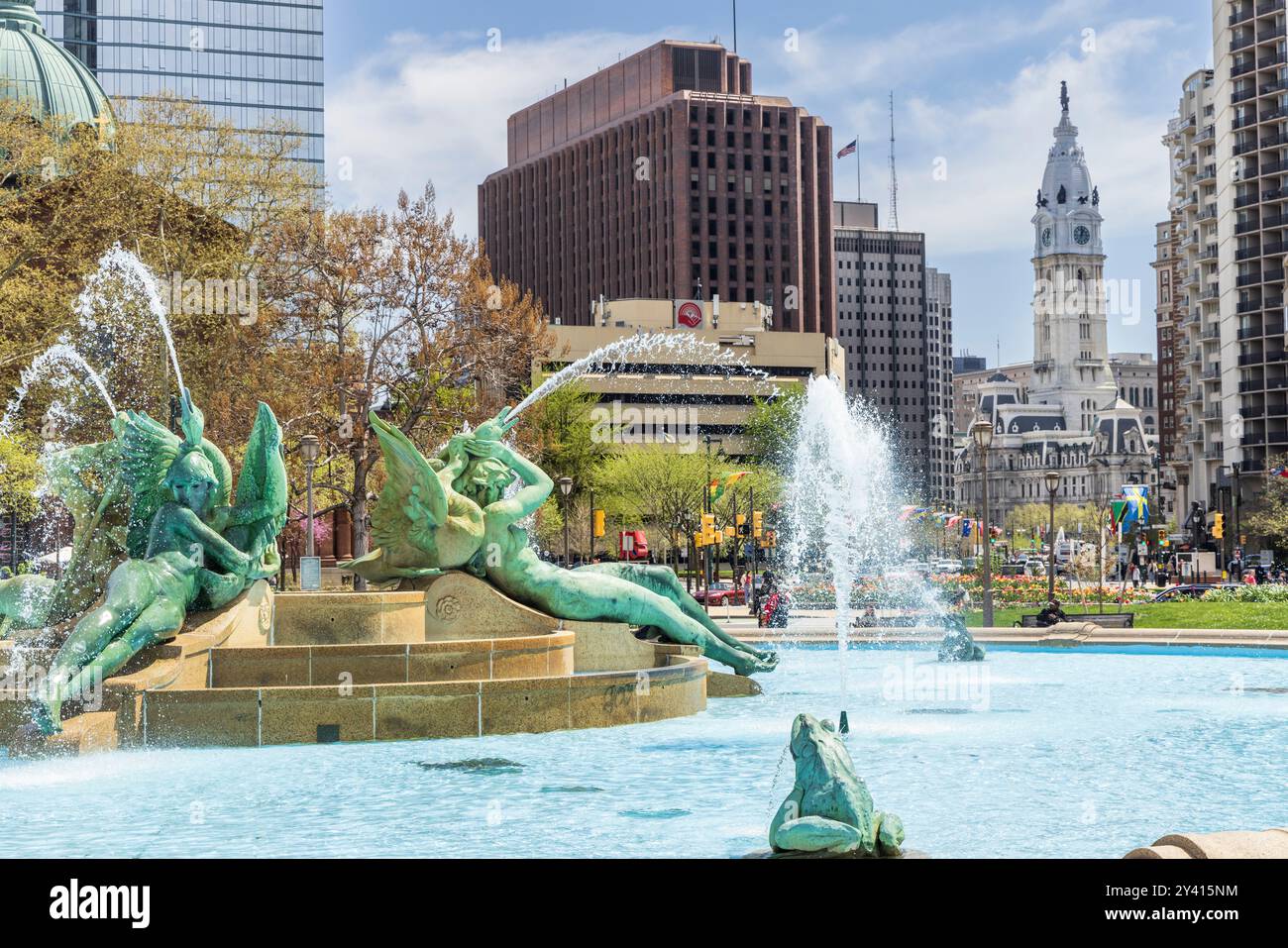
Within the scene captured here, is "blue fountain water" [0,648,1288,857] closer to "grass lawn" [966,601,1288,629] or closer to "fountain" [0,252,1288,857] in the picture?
"fountain" [0,252,1288,857]

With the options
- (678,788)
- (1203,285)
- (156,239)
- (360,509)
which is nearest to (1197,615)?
(360,509)

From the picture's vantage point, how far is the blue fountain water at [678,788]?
1033 cm

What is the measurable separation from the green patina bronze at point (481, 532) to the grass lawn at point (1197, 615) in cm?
1864

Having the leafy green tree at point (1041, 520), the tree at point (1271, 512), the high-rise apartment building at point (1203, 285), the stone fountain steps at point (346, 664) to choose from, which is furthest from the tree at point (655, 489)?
the leafy green tree at point (1041, 520)

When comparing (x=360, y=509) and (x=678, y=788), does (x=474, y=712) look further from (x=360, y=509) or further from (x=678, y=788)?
(x=360, y=509)

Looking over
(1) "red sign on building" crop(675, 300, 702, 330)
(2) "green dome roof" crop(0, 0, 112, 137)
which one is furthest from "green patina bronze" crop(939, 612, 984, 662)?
(1) "red sign on building" crop(675, 300, 702, 330)

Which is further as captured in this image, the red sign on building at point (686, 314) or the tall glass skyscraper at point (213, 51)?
the red sign on building at point (686, 314)

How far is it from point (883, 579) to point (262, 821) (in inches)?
1590

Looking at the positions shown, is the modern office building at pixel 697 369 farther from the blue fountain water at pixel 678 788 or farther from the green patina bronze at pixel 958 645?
the blue fountain water at pixel 678 788

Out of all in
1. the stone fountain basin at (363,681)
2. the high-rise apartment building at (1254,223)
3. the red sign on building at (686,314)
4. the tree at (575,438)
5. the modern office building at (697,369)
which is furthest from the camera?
the red sign on building at (686,314)

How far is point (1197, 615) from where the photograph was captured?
121ft

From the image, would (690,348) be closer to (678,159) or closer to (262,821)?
(678,159)

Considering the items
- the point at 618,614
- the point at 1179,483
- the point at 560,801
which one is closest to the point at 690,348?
the point at 1179,483

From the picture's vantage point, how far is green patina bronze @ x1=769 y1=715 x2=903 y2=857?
7.68m
